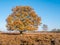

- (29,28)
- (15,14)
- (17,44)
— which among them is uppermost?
(15,14)

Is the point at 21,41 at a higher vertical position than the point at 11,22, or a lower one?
lower

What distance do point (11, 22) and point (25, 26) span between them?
395cm

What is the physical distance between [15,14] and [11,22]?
2387 mm

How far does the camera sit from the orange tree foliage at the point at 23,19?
47.4 metres

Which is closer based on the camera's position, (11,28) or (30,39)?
(30,39)

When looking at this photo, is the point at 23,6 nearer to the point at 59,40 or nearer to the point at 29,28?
the point at 29,28

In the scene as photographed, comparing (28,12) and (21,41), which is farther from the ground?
(28,12)

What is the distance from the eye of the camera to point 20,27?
47.2 meters

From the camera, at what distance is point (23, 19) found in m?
48.2

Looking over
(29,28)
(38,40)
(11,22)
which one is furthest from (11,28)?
(38,40)

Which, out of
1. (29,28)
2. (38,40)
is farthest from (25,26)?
(38,40)

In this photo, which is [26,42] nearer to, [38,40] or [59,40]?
[38,40]

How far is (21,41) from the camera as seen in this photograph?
13.7 metres

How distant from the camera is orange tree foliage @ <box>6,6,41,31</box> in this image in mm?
47375
